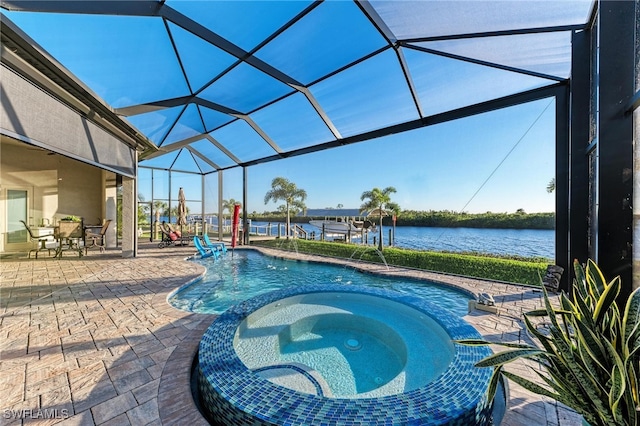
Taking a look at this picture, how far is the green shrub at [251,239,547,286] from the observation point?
6.06 meters

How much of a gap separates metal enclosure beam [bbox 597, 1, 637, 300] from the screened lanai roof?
1679mm

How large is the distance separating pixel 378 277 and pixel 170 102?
23.9 ft

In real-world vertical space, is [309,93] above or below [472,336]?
above

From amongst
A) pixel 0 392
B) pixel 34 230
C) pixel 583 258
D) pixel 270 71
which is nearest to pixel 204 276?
pixel 0 392

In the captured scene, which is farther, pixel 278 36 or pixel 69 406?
pixel 278 36

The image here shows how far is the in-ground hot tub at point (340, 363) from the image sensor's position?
190 centimetres

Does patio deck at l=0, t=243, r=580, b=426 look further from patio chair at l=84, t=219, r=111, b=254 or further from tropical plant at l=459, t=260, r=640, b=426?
patio chair at l=84, t=219, r=111, b=254

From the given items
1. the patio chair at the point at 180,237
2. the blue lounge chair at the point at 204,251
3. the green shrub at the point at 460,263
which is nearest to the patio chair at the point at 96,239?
the patio chair at the point at 180,237

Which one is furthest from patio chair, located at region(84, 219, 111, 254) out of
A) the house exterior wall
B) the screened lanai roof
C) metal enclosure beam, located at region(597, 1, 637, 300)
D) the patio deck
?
metal enclosure beam, located at region(597, 1, 637, 300)

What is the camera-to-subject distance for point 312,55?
16.1 ft

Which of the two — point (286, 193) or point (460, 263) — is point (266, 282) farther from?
point (286, 193)

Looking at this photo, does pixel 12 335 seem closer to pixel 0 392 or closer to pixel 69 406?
pixel 0 392

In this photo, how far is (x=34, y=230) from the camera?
8.75m

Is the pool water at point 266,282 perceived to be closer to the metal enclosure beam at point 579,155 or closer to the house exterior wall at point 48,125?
the metal enclosure beam at point 579,155
